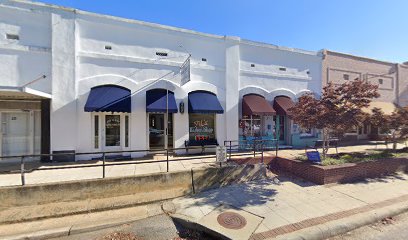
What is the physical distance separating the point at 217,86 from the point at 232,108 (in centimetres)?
160

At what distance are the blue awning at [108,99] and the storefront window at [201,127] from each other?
3675 millimetres

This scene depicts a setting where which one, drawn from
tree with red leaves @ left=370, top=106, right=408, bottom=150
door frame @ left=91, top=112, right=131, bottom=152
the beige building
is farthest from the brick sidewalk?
the beige building

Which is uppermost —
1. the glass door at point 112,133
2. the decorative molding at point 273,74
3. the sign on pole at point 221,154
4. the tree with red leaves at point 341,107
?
the decorative molding at point 273,74

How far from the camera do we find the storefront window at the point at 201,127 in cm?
1183

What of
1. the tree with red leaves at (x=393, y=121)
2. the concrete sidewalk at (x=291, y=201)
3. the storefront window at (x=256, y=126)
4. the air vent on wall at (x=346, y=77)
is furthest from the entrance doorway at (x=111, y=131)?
the air vent on wall at (x=346, y=77)

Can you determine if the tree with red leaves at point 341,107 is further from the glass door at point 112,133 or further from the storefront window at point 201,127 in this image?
the glass door at point 112,133

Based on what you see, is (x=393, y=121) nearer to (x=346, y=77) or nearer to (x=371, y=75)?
(x=346, y=77)

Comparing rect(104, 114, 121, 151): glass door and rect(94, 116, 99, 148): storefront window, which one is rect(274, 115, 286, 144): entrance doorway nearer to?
rect(104, 114, 121, 151): glass door

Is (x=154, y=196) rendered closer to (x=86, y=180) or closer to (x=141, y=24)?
(x=86, y=180)

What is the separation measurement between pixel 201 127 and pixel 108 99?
5143 millimetres

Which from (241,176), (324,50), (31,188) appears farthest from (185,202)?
(324,50)

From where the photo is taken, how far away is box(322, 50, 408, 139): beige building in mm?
15812

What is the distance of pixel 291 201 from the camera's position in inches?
247

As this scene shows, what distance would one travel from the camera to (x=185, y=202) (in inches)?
253
